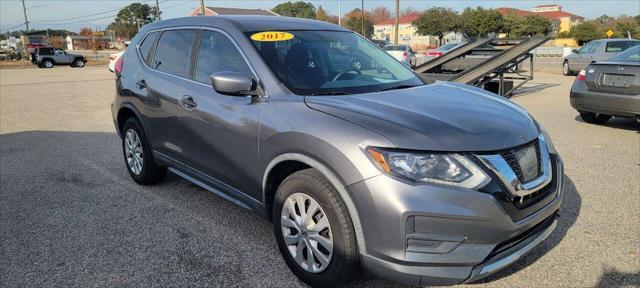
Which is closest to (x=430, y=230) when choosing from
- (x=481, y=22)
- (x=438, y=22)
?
(x=481, y=22)

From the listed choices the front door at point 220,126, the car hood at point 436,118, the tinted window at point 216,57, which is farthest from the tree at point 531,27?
the front door at point 220,126

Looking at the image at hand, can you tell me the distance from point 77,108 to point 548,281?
11.3m

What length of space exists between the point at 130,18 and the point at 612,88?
392ft

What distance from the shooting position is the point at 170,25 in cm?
438

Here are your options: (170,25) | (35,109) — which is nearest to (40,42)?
(35,109)

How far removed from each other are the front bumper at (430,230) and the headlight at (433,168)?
0.05 metres

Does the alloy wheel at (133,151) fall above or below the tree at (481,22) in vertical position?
below

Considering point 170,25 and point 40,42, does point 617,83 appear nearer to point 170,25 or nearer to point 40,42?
point 170,25

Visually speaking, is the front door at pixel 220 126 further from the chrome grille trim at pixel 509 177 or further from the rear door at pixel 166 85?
the chrome grille trim at pixel 509 177

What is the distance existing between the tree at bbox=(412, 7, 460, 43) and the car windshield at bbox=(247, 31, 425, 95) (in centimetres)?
6703

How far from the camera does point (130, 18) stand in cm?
11162

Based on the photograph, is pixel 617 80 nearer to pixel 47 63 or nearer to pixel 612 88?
pixel 612 88

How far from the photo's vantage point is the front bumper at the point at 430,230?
90.3 inches

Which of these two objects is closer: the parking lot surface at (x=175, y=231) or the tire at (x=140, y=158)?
the parking lot surface at (x=175, y=231)
